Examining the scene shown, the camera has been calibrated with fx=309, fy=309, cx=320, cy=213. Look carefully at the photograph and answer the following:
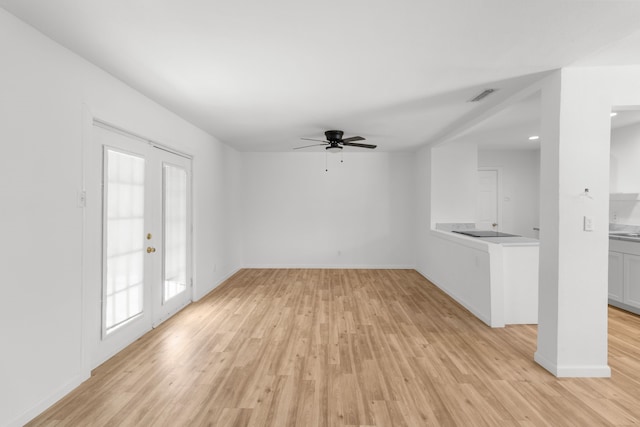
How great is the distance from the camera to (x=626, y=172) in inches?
185

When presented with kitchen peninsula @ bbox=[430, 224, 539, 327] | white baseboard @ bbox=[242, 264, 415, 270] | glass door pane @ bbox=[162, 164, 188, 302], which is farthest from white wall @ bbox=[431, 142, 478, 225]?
glass door pane @ bbox=[162, 164, 188, 302]

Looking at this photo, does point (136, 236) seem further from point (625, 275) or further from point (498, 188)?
point (498, 188)

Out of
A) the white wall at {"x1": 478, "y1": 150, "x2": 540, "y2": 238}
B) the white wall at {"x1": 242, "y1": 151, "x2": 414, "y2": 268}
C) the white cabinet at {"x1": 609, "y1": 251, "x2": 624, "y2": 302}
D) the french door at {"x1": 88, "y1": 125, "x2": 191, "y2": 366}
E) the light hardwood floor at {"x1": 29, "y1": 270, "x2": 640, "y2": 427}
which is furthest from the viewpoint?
the white wall at {"x1": 242, "y1": 151, "x2": 414, "y2": 268}

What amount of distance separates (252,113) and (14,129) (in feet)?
7.58

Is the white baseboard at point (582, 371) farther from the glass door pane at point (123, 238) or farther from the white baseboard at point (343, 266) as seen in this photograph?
the white baseboard at point (343, 266)

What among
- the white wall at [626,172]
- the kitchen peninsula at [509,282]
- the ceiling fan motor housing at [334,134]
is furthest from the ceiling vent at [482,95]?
the white wall at [626,172]

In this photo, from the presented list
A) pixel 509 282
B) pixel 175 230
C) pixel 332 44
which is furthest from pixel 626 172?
pixel 175 230

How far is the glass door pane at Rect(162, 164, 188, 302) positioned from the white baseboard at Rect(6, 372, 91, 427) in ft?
4.64

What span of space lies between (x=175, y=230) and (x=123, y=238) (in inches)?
41.5

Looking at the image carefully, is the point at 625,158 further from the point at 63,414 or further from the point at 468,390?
the point at 63,414

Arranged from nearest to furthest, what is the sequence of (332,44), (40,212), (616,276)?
(40,212) < (332,44) < (616,276)

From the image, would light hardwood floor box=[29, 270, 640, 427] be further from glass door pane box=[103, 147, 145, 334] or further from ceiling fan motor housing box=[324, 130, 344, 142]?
ceiling fan motor housing box=[324, 130, 344, 142]

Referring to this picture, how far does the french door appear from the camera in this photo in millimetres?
2742

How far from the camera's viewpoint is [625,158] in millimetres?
4719
